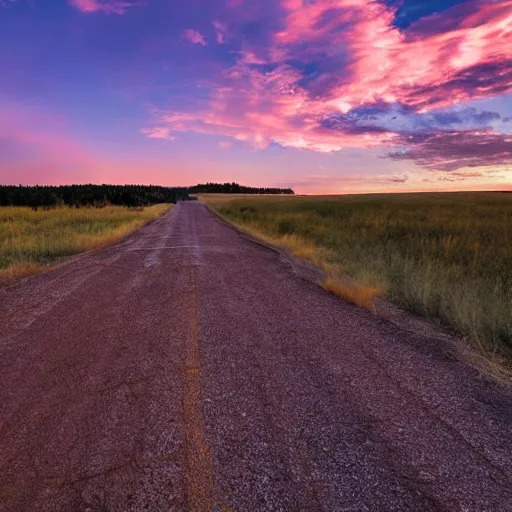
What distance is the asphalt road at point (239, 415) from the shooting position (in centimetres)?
231

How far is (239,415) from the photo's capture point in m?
3.06

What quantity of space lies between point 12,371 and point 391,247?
456 inches

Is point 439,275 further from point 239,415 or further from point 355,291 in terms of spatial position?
point 239,415

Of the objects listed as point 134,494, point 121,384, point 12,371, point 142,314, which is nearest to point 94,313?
point 142,314

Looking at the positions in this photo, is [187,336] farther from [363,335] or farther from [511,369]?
[511,369]

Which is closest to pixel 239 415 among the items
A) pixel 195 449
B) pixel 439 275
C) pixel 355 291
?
pixel 195 449

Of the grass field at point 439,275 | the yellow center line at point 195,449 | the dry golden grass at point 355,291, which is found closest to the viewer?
the yellow center line at point 195,449

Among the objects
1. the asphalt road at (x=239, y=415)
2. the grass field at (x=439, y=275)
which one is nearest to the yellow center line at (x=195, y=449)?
the asphalt road at (x=239, y=415)

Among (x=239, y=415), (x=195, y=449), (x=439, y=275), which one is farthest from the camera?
(x=439, y=275)

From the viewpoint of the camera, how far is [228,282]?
300 inches

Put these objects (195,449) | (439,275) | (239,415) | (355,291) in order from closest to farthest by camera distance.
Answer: (195,449) → (239,415) → (355,291) → (439,275)

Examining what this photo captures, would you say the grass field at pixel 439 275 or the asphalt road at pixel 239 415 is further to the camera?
the grass field at pixel 439 275

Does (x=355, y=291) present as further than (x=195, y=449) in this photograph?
Yes

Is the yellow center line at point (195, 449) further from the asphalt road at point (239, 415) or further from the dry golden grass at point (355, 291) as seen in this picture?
the dry golden grass at point (355, 291)
